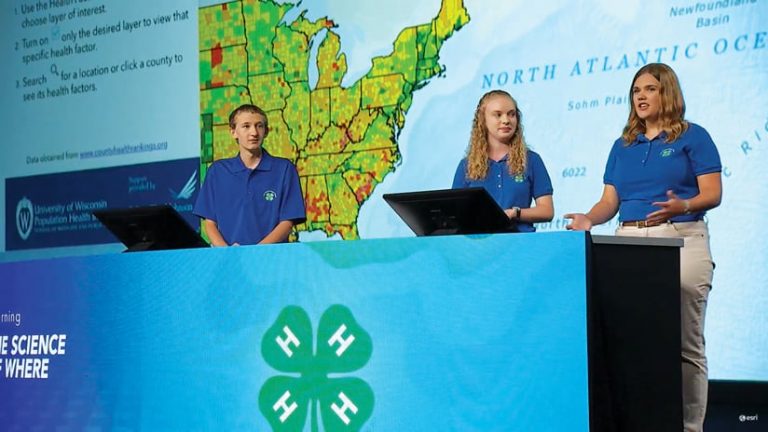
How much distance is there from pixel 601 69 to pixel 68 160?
11.9 feet

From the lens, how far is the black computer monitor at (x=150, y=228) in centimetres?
348

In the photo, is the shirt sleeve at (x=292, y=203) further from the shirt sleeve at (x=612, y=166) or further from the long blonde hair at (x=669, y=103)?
the long blonde hair at (x=669, y=103)

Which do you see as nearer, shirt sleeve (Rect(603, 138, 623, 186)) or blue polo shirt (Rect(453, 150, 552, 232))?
shirt sleeve (Rect(603, 138, 623, 186))

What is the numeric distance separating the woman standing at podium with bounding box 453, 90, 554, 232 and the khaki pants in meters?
0.47

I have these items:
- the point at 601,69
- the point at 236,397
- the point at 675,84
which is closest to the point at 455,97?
the point at 601,69

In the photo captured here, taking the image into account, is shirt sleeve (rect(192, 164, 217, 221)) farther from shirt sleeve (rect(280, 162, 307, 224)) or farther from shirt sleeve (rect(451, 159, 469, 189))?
shirt sleeve (rect(451, 159, 469, 189))

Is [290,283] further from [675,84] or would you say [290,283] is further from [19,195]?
[19,195]

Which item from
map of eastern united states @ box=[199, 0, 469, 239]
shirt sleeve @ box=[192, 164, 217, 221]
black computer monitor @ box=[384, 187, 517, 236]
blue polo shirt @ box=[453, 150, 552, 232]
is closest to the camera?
black computer monitor @ box=[384, 187, 517, 236]

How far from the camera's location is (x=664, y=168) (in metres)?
3.56

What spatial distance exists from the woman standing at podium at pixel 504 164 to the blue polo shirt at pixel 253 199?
35.2 inches

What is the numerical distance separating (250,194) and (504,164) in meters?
1.22

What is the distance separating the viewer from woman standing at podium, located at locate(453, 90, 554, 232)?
158 inches

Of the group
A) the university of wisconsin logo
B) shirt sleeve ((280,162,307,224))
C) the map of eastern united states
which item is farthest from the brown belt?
the university of wisconsin logo

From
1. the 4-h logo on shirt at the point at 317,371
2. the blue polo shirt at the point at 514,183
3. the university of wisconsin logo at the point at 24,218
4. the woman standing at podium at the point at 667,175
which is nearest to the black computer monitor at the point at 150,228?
the 4-h logo on shirt at the point at 317,371
